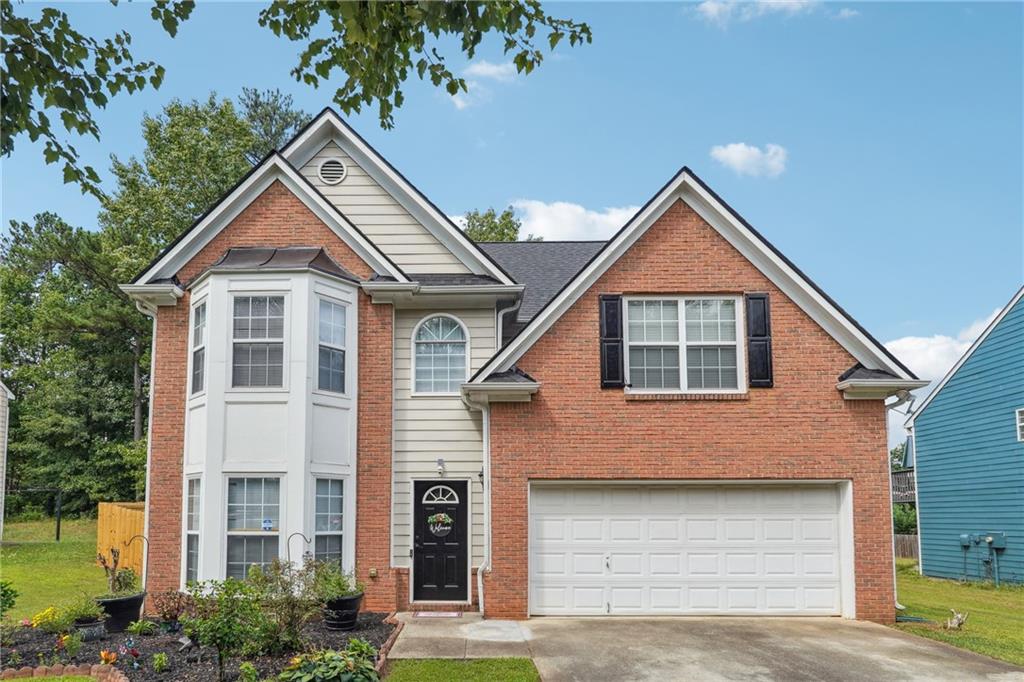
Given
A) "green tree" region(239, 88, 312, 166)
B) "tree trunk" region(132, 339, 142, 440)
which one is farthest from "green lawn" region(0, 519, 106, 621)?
"green tree" region(239, 88, 312, 166)

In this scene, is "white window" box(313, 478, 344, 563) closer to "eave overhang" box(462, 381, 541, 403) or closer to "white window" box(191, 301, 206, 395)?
"white window" box(191, 301, 206, 395)

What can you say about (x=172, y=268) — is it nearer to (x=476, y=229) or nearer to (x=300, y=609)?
(x=300, y=609)

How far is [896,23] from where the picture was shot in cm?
1140

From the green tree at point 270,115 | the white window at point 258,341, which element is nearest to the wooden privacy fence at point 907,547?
the white window at point 258,341

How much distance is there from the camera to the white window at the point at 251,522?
12.3 m

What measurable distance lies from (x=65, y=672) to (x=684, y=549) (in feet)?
28.4

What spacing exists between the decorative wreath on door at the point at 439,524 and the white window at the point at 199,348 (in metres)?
4.40

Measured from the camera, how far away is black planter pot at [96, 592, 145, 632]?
10664mm

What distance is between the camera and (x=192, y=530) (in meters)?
12.7

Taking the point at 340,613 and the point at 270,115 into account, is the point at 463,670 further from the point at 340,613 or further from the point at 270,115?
the point at 270,115

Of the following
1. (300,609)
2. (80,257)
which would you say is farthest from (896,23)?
(80,257)

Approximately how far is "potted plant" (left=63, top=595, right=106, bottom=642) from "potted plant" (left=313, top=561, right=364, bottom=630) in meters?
2.77

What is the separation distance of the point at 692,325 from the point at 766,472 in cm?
261

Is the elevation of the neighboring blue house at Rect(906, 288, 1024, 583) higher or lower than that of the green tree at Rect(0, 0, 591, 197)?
lower
